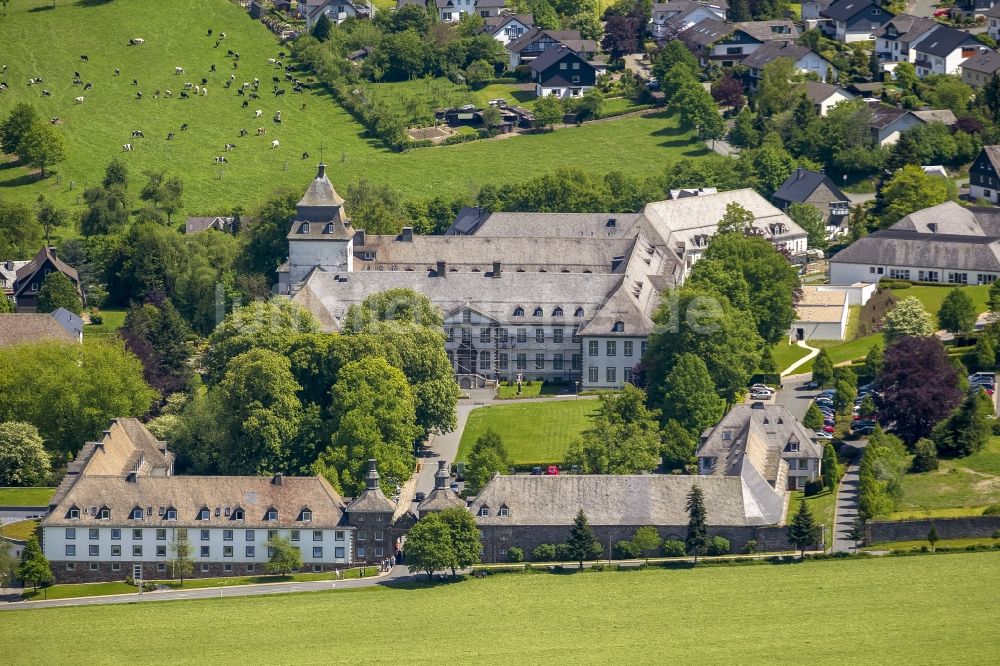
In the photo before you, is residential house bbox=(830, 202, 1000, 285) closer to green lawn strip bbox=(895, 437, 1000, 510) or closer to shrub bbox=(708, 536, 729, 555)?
green lawn strip bbox=(895, 437, 1000, 510)

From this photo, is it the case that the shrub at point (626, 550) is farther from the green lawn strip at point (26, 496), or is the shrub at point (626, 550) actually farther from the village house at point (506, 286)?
the green lawn strip at point (26, 496)

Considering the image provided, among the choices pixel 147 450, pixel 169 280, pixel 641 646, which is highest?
pixel 169 280

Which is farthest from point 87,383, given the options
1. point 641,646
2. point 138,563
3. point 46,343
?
point 641,646

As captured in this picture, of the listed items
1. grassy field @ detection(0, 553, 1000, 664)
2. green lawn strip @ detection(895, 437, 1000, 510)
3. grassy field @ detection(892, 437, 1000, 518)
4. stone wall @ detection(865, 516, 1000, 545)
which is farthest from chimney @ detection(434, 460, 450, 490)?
green lawn strip @ detection(895, 437, 1000, 510)

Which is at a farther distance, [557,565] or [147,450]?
[147,450]

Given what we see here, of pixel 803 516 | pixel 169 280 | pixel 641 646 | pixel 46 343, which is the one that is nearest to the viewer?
pixel 641 646

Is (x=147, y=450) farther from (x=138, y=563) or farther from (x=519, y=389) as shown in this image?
(x=519, y=389)

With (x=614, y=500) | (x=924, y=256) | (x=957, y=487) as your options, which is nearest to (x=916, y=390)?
(x=957, y=487)
